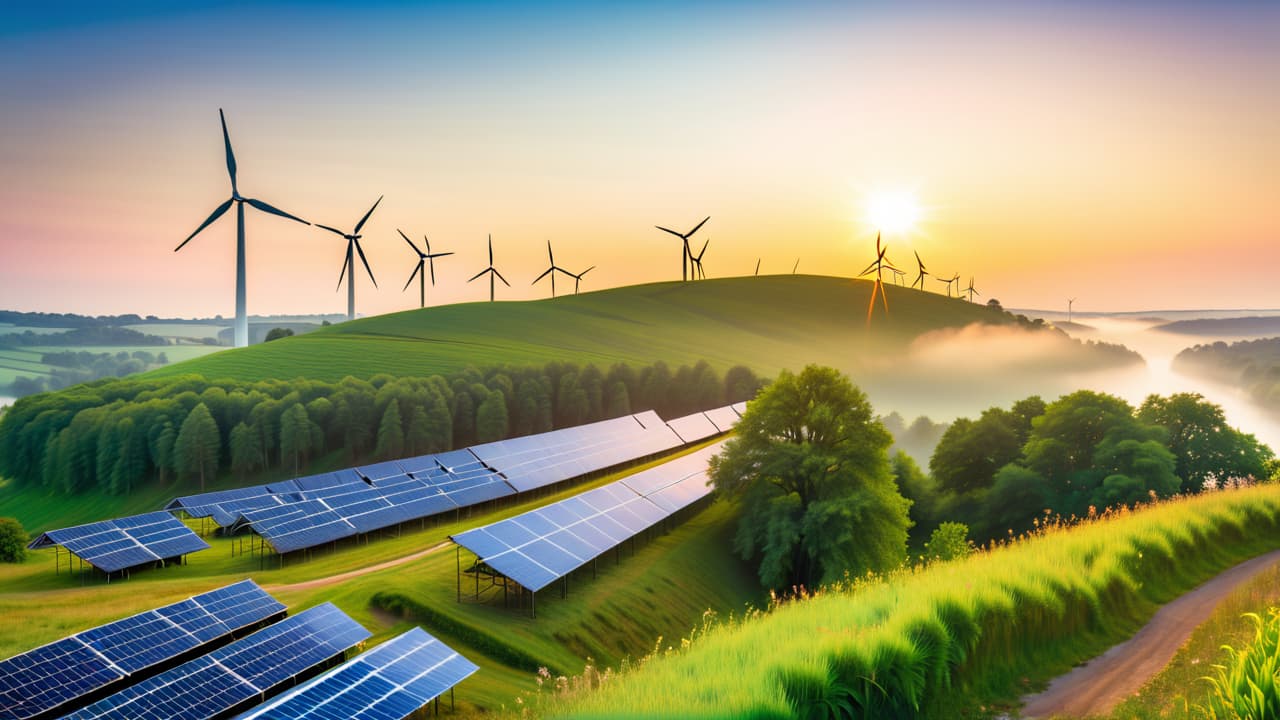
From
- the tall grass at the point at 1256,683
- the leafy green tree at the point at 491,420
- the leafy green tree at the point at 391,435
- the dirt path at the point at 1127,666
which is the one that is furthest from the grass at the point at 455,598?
the leafy green tree at the point at 491,420

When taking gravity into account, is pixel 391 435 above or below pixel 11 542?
below

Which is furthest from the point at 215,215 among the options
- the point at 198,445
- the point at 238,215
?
the point at 198,445

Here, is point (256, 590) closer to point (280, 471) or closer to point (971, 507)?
point (971, 507)

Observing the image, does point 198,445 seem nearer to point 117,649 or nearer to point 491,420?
point 491,420

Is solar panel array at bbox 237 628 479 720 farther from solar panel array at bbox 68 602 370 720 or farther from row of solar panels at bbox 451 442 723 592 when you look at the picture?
row of solar panels at bbox 451 442 723 592

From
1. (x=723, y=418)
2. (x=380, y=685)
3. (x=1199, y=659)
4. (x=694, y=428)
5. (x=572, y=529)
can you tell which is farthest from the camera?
(x=723, y=418)

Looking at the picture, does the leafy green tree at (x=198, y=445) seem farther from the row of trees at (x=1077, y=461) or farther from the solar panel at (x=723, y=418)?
the row of trees at (x=1077, y=461)
